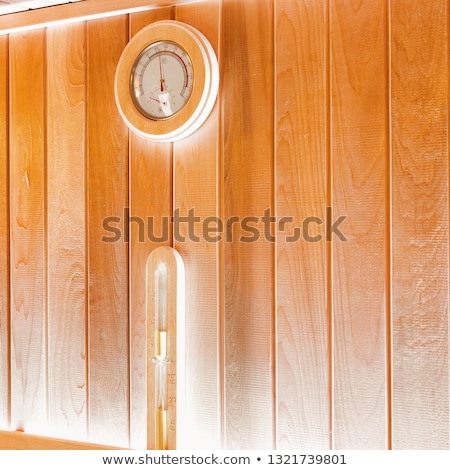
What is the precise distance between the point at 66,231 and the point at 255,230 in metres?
0.77

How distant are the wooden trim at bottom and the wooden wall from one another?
0.16 ft

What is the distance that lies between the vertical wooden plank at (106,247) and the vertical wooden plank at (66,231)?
1.7 inches

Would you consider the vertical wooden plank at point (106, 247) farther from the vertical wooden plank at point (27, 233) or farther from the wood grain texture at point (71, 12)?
the vertical wooden plank at point (27, 233)

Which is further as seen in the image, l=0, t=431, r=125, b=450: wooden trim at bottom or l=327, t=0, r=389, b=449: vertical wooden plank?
l=0, t=431, r=125, b=450: wooden trim at bottom

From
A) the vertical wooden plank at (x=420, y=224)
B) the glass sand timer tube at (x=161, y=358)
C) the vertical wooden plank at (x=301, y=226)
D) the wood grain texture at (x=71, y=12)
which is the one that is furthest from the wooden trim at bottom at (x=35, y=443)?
the wood grain texture at (x=71, y=12)

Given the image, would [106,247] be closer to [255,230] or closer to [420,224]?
[255,230]

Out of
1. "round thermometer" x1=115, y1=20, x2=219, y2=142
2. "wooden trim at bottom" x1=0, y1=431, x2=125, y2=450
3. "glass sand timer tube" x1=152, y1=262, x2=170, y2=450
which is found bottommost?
"wooden trim at bottom" x1=0, y1=431, x2=125, y2=450

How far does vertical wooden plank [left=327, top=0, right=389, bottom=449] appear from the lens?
184cm

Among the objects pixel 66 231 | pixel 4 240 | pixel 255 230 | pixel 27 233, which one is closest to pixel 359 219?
pixel 255 230

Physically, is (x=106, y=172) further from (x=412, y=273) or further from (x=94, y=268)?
(x=412, y=273)

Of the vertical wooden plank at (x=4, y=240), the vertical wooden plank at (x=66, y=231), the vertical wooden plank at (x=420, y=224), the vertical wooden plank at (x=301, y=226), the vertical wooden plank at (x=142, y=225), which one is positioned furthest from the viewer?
the vertical wooden plank at (x=4, y=240)

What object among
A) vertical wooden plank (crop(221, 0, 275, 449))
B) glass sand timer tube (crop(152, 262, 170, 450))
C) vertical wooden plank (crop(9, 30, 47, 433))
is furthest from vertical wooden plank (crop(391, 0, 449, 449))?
vertical wooden plank (crop(9, 30, 47, 433))

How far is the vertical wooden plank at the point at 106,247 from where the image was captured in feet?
7.26

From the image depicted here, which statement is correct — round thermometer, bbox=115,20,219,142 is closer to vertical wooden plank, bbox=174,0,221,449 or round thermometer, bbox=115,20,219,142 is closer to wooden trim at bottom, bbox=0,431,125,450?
vertical wooden plank, bbox=174,0,221,449
